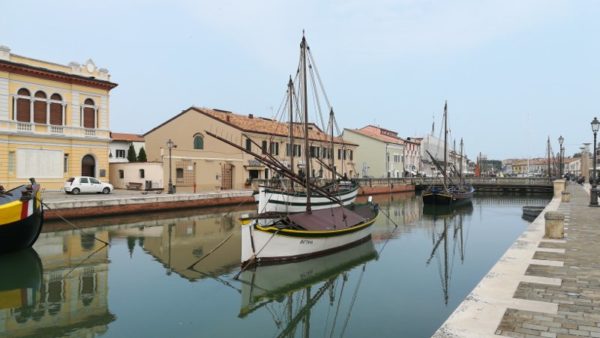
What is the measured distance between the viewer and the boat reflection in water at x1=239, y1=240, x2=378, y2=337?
425 inches

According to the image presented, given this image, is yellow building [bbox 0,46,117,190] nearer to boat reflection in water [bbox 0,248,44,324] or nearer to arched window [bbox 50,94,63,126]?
arched window [bbox 50,94,63,126]

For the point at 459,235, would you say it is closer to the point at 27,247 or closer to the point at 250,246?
the point at 250,246

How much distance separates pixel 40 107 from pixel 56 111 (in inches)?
46.4

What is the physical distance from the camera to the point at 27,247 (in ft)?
57.6

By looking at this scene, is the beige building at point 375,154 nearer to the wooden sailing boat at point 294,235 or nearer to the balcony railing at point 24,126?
the balcony railing at point 24,126

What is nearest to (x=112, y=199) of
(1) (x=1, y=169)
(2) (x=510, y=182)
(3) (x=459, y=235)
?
(1) (x=1, y=169)

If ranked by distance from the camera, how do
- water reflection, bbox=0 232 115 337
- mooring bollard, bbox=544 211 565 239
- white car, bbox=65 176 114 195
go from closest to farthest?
water reflection, bbox=0 232 115 337 < mooring bollard, bbox=544 211 565 239 < white car, bbox=65 176 114 195

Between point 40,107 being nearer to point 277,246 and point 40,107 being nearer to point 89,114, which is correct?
point 89,114

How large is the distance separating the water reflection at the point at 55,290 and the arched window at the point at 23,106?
17.3m

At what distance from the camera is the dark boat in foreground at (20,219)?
1541 centimetres

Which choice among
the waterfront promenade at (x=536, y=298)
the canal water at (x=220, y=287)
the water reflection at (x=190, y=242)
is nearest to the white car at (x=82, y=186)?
the water reflection at (x=190, y=242)

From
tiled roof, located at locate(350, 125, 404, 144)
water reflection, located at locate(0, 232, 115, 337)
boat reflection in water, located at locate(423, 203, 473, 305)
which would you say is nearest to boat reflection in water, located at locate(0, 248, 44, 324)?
water reflection, located at locate(0, 232, 115, 337)

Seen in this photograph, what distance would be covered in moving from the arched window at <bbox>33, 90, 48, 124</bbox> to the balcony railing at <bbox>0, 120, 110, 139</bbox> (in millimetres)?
651

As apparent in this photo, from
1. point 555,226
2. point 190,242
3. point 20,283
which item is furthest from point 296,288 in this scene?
point 190,242
